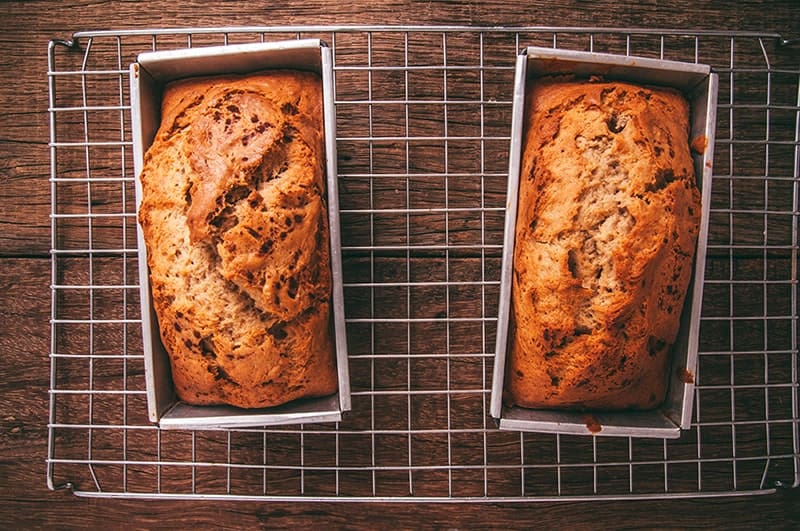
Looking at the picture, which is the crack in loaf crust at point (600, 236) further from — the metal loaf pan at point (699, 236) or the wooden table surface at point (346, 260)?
the wooden table surface at point (346, 260)

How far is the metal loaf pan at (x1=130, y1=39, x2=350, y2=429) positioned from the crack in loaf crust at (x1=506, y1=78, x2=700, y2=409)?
1.63ft

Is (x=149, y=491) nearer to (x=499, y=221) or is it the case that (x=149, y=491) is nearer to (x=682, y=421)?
(x=499, y=221)

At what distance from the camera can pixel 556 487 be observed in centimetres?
183

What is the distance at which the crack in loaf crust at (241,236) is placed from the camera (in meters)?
1.28

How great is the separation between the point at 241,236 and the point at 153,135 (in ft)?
1.47

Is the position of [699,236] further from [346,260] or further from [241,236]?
[241,236]

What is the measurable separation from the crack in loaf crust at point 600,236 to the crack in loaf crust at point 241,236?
570mm

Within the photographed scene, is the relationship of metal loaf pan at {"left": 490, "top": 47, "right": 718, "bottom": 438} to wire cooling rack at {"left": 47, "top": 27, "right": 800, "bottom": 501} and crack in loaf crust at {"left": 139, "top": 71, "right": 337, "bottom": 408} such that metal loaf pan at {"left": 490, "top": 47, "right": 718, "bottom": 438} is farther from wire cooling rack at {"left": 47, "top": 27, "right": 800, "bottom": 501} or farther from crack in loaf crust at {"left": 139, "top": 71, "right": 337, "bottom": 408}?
crack in loaf crust at {"left": 139, "top": 71, "right": 337, "bottom": 408}

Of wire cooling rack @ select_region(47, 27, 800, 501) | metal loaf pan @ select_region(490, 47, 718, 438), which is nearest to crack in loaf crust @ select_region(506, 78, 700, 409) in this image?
metal loaf pan @ select_region(490, 47, 718, 438)

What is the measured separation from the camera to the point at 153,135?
1438mm

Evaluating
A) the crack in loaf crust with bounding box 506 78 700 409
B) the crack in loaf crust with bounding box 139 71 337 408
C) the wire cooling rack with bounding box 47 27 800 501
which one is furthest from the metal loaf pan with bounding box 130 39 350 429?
the crack in loaf crust with bounding box 506 78 700 409

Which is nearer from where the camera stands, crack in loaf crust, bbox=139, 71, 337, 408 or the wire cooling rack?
crack in loaf crust, bbox=139, 71, 337, 408

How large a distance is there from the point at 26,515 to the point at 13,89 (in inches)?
59.1

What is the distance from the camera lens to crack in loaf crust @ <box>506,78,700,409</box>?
1.31 metres
